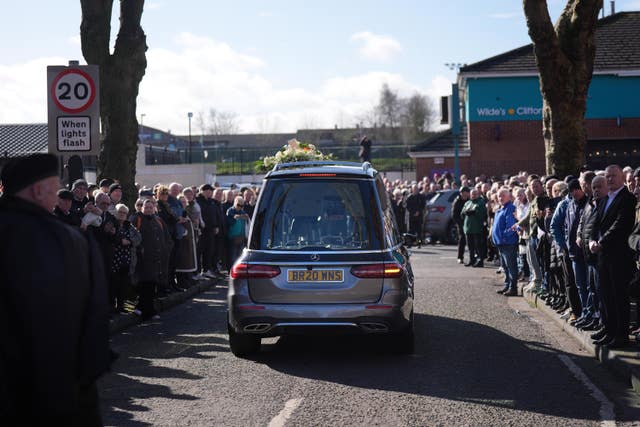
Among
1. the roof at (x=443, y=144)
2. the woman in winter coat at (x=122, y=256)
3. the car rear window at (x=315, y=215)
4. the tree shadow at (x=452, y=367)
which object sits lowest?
the tree shadow at (x=452, y=367)

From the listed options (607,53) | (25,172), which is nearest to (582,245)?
(25,172)

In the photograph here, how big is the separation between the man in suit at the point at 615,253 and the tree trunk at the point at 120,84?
1022 centimetres

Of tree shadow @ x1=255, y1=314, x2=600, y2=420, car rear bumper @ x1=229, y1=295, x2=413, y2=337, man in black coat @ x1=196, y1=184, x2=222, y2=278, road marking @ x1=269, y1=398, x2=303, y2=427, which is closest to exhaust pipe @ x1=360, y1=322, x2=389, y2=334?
car rear bumper @ x1=229, y1=295, x2=413, y2=337

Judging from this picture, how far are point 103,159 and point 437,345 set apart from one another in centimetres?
919

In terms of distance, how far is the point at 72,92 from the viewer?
41.3ft

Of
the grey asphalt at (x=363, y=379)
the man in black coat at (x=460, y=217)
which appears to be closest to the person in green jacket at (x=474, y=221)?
the man in black coat at (x=460, y=217)

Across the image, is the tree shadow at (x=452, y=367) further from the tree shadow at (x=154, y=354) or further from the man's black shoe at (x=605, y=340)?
the tree shadow at (x=154, y=354)

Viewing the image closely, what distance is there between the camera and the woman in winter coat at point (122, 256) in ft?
41.4

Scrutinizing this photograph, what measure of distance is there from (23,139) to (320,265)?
40578 millimetres

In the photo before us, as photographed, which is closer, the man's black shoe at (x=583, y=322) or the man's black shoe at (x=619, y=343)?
the man's black shoe at (x=619, y=343)

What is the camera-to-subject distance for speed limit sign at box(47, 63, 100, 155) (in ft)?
41.1

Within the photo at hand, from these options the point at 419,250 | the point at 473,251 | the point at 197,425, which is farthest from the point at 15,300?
the point at 419,250

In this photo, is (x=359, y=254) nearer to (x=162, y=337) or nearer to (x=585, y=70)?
(x=162, y=337)

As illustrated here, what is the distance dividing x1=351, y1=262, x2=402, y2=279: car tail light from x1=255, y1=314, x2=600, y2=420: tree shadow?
0.90m
